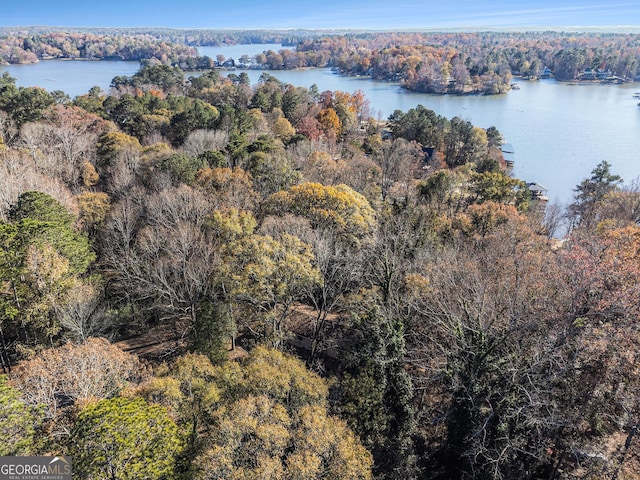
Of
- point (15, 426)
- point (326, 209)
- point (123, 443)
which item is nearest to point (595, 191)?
point (326, 209)

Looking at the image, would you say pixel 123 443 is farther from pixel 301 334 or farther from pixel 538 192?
pixel 538 192

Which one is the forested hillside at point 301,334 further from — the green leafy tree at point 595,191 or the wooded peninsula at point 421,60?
the wooded peninsula at point 421,60

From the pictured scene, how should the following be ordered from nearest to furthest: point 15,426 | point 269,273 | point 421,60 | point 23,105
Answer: point 15,426 → point 269,273 → point 23,105 → point 421,60

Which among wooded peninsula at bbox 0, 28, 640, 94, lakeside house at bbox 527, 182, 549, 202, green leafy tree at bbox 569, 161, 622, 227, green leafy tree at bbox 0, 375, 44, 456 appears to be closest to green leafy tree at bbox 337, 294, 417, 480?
green leafy tree at bbox 0, 375, 44, 456

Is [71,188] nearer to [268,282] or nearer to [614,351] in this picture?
[268,282]

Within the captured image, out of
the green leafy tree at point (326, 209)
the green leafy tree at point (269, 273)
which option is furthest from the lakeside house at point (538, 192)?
the green leafy tree at point (269, 273)

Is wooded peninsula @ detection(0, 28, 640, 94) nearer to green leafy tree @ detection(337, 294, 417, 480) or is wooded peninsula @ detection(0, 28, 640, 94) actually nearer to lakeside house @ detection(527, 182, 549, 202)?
lakeside house @ detection(527, 182, 549, 202)
